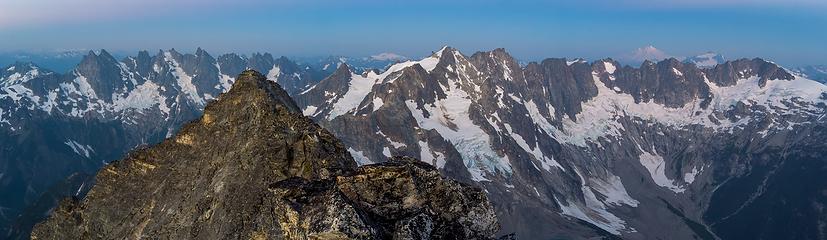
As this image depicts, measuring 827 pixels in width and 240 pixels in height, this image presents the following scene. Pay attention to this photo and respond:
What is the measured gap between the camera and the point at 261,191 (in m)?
63.4

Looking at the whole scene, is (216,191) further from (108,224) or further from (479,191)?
(479,191)

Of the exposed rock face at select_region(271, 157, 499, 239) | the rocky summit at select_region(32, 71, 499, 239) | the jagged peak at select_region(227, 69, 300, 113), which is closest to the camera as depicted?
the exposed rock face at select_region(271, 157, 499, 239)

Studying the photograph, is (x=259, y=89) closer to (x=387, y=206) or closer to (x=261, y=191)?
(x=261, y=191)

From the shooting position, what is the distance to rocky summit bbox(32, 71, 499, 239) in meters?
32.8

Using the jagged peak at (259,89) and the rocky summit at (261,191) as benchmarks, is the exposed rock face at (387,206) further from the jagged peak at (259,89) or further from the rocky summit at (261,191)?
the jagged peak at (259,89)

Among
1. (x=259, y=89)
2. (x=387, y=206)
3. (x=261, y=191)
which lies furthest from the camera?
(x=259, y=89)

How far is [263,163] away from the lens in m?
68.6

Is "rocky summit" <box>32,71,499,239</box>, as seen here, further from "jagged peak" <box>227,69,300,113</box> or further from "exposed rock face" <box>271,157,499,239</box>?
"jagged peak" <box>227,69,300,113</box>

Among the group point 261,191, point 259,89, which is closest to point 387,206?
point 261,191

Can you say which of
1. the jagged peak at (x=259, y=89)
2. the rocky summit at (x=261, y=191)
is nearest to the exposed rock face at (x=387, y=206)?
the rocky summit at (x=261, y=191)

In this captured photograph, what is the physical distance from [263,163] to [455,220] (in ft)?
122

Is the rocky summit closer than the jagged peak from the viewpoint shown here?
Yes

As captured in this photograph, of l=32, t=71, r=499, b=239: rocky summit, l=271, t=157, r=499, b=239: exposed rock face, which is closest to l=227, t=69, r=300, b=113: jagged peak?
l=32, t=71, r=499, b=239: rocky summit

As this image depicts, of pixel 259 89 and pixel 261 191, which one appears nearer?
pixel 261 191
